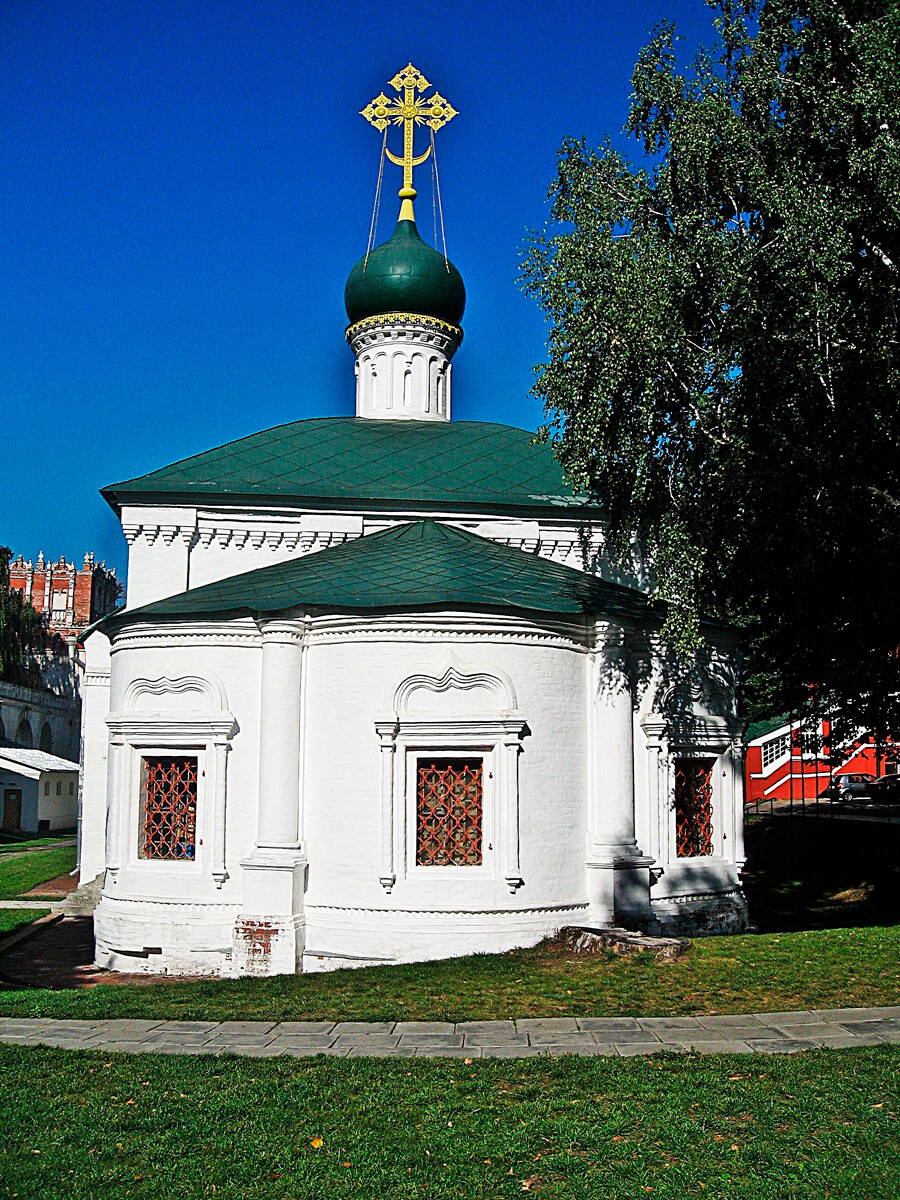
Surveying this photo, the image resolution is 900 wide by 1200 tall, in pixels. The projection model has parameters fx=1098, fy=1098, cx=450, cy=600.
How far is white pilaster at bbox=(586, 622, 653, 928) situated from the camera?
42.3ft

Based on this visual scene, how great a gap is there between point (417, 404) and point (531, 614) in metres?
9.21

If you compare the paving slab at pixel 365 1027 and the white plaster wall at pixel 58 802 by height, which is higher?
the white plaster wall at pixel 58 802

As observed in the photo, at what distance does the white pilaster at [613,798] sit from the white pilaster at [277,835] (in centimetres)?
347

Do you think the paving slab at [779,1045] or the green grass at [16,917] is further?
the green grass at [16,917]

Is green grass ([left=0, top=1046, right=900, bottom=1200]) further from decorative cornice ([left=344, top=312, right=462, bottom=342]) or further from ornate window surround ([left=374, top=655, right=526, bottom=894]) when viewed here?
decorative cornice ([left=344, top=312, right=462, bottom=342])

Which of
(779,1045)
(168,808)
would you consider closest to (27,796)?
(168,808)

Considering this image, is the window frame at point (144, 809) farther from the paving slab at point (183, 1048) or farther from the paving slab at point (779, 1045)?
the paving slab at point (779, 1045)

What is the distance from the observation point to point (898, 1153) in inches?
210

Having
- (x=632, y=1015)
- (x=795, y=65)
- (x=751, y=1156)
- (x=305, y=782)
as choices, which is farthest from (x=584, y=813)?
(x=795, y=65)

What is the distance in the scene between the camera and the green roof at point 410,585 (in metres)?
12.9

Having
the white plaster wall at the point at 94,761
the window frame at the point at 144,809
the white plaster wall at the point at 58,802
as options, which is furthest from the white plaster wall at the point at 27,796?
the window frame at the point at 144,809

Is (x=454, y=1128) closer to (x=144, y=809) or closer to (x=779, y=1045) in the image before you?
(x=779, y=1045)

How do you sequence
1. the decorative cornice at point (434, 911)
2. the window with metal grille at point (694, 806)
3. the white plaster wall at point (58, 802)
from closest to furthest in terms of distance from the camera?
the decorative cornice at point (434, 911), the window with metal grille at point (694, 806), the white plaster wall at point (58, 802)

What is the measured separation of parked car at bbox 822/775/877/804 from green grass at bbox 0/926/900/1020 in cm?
2188
